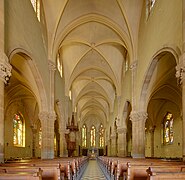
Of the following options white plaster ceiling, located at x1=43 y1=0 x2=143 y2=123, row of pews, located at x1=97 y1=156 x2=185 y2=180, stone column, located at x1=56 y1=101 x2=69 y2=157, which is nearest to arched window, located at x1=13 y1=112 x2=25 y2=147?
stone column, located at x1=56 y1=101 x2=69 y2=157

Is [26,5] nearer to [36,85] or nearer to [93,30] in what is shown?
[36,85]

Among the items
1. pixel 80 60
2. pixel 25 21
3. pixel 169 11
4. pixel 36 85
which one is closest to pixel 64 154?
pixel 80 60

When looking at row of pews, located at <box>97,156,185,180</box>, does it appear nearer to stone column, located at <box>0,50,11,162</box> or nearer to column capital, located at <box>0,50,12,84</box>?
stone column, located at <box>0,50,11,162</box>

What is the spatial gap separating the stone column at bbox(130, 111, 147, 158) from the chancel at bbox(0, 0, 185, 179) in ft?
0.23

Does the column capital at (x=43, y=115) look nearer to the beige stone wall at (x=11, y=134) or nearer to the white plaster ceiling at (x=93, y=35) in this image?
the white plaster ceiling at (x=93, y=35)

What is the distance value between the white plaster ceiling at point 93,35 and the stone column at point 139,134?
4583mm

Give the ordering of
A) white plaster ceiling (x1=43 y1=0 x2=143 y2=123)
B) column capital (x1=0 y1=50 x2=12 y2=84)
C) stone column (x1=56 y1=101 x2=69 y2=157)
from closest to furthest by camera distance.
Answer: column capital (x1=0 y1=50 x2=12 y2=84) → white plaster ceiling (x1=43 y1=0 x2=143 y2=123) → stone column (x1=56 y1=101 x2=69 y2=157)

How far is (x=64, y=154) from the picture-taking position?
2639 centimetres

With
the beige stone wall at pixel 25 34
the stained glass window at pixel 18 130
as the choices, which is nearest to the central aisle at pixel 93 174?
the beige stone wall at pixel 25 34

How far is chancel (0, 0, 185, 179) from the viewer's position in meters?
8.91

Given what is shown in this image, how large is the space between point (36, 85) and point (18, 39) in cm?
576

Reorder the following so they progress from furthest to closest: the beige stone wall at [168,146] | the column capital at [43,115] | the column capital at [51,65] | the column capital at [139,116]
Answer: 1. the beige stone wall at [168,146]
2. the column capital at [51,65]
3. the column capital at [139,116]
4. the column capital at [43,115]

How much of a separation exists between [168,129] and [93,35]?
13.4 meters

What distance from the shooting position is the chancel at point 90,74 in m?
8.91
